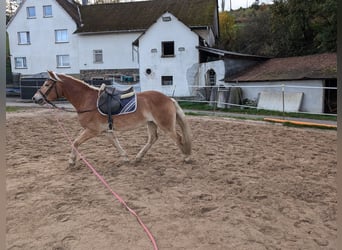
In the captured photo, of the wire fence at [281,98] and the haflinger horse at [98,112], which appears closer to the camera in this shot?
the haflinger horse at [98,112]

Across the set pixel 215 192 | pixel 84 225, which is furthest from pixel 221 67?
pixel 84 225

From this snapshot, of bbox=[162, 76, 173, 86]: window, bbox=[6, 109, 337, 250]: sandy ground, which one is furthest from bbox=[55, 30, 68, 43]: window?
bbox=[6, 109, 337, 250]: sandy ground

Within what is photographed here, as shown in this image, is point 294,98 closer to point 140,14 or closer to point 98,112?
point 98,112

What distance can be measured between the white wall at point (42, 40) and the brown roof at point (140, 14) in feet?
7.31

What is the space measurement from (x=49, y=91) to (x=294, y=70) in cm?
1523

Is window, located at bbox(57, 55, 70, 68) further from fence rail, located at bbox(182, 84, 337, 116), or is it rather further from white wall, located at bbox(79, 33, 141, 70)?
fence rail, located at bbox(182, 84, 337, 116)

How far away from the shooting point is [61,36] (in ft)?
106

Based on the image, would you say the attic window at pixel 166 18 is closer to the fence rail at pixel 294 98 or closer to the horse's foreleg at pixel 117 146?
the fence rail at pixel 294 98

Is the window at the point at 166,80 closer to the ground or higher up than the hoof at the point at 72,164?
higher up

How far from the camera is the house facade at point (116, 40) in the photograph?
79.4 ft

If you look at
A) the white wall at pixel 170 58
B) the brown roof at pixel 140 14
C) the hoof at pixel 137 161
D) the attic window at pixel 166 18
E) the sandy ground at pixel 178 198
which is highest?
the brown roof at pixel 140 14

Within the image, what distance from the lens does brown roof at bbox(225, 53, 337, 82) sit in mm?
15723

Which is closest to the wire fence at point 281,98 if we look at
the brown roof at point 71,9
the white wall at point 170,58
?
the white wall at point 170,58

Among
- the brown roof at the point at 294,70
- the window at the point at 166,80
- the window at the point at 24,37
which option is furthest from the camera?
the window at the point at 24,37
